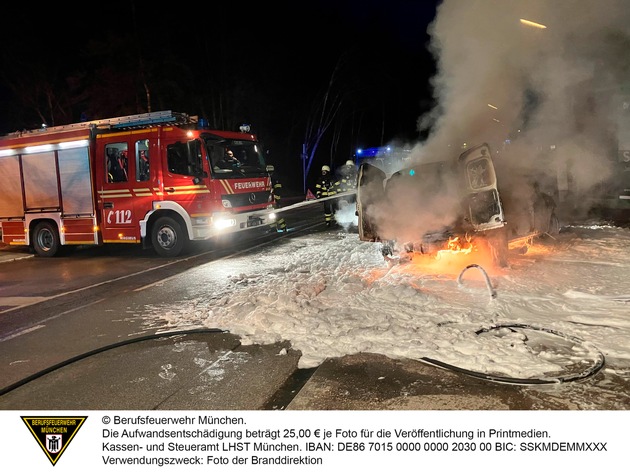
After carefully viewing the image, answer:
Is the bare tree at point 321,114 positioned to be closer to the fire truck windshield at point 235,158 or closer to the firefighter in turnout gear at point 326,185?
the firefighter in turnout gear at point 326,185

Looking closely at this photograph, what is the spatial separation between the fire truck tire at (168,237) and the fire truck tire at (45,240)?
2841 mm

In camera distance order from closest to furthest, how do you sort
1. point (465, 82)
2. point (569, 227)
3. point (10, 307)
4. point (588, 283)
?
1. point (588, 283)
2. point (10, 307)
3. point (465, 82)
4. point (569, 227)

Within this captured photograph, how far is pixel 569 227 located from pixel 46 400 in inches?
393

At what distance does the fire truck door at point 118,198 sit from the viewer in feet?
31.7

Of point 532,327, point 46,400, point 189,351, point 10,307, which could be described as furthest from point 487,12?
point 10,307

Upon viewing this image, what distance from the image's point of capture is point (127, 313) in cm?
556

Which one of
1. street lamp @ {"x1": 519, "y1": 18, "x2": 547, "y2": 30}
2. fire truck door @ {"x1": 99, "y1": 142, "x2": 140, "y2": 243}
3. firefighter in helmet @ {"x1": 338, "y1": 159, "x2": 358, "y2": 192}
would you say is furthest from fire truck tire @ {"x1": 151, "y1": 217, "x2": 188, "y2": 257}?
street lamp @ {"x1": 519, "y1": 18, "x2": 547, "y2": 30}

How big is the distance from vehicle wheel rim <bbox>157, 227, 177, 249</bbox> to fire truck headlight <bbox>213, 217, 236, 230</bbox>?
0.99 m

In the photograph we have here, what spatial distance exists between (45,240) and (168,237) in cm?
374

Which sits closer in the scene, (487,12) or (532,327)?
(532,327)

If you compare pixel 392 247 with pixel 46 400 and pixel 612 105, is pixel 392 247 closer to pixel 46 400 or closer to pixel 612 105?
pixel 46 400

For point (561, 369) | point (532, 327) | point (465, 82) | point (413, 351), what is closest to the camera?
point (561, 369)
